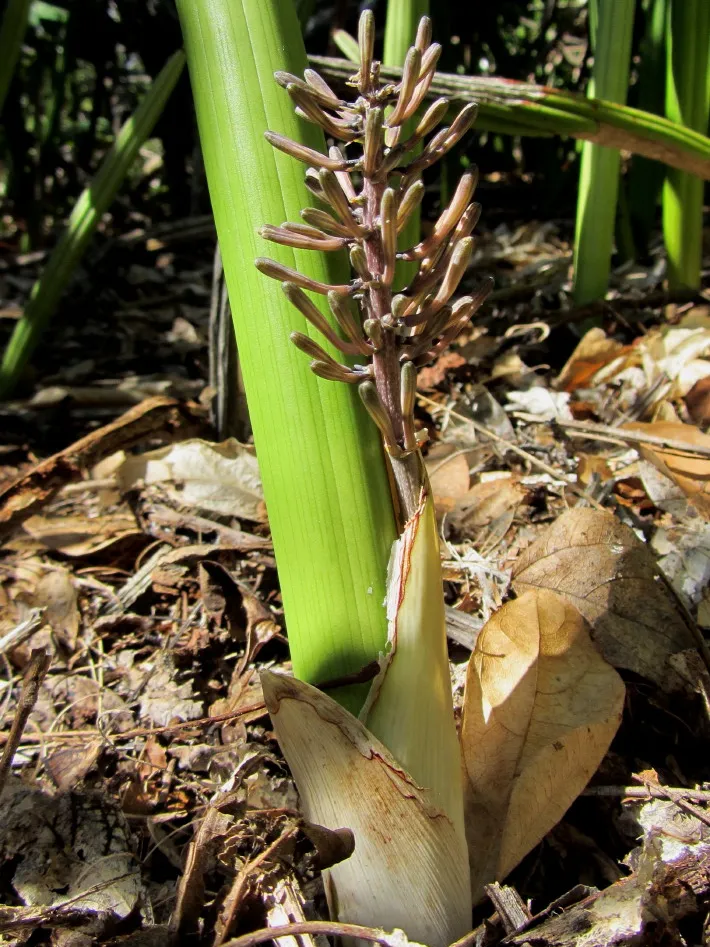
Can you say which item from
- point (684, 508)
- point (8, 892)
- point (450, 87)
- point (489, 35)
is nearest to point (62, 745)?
point (8, 892)

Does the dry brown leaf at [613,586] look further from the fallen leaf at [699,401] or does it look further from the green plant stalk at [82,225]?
the green plant stalk at [82,225]

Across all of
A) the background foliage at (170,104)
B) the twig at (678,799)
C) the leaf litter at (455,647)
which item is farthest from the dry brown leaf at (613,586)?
the background foliage at (170,104)

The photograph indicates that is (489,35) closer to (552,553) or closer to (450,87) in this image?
(450,87)

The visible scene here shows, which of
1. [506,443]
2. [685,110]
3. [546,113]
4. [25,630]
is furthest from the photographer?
[685,110]

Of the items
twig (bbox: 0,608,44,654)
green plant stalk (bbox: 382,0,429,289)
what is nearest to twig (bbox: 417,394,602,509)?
green plant stalk (bbox: 382,0,429,289)

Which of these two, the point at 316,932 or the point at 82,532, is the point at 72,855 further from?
the point at 82,532

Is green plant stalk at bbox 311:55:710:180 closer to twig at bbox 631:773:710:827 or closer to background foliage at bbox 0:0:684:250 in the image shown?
twig at bbox 631:773:710:827

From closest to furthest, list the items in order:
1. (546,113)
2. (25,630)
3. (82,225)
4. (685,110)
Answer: (25,630), (546,113), (685,110), (82,225)

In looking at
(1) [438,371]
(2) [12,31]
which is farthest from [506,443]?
(2) [12,31]
